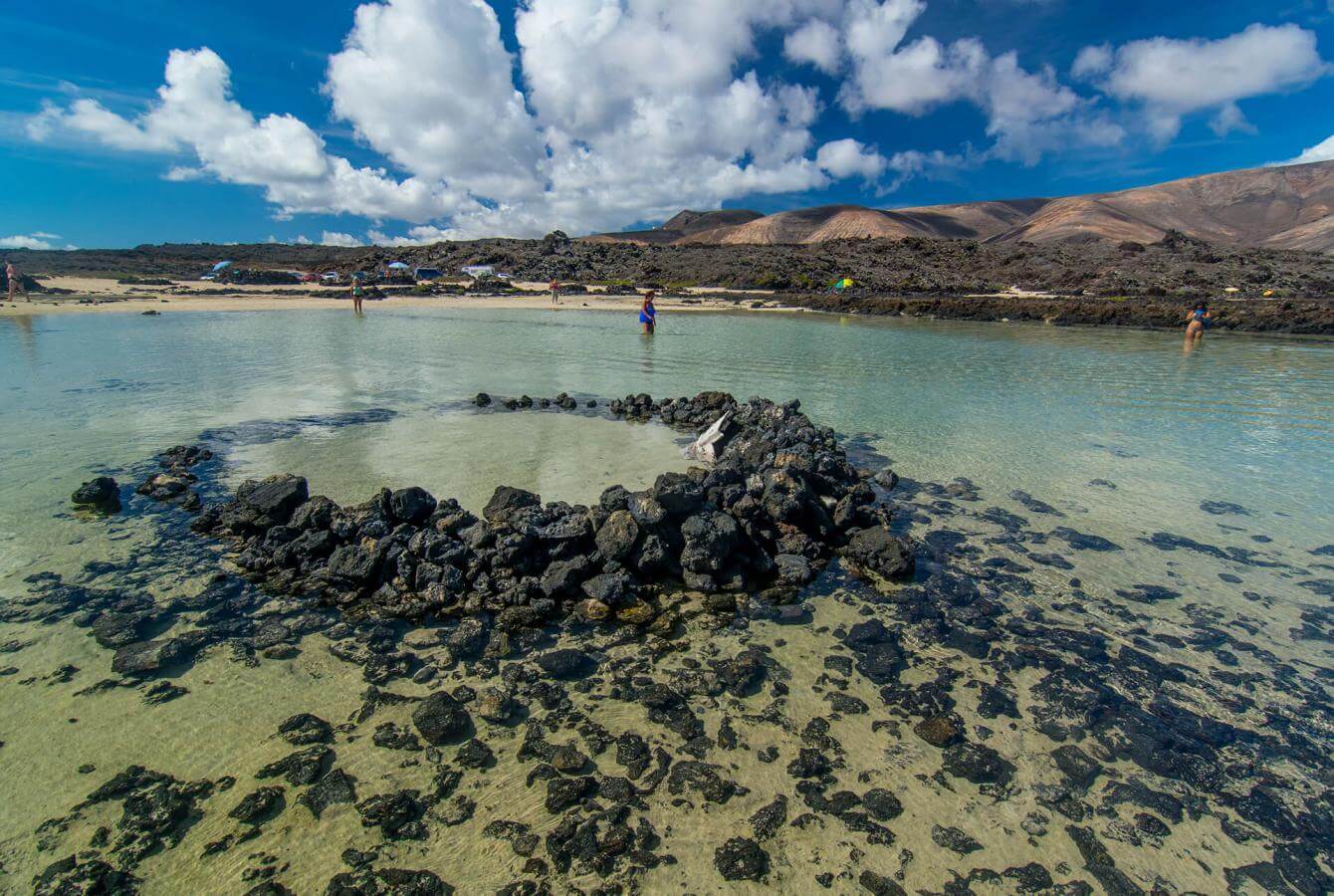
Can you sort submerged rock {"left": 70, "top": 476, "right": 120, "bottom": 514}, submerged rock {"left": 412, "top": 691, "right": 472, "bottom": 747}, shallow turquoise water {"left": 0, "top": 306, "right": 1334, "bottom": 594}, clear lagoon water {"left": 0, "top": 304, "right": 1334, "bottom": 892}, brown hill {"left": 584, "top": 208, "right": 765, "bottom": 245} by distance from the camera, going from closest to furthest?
clear lagoon water {"left": 0, "top": 304, "right": 1334, "bottom": 892} < submerged rock {"left": 412, "top": 691, "right": 472, "bottom": 747} < submerged rock {"left": 70, "top": 476, "right": 120, "bottom": 514} < shallow turquoise water {"left": 0, "top": 306, "right": 1334, "bottom": 594} < brown hill {"left": 584, "top": 208, "right": 765, "bottom": 245}

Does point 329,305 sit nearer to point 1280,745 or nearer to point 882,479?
point 882,479

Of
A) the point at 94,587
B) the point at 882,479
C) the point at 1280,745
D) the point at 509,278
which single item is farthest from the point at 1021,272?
the point at 94,587

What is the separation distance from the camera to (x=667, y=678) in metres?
5.56

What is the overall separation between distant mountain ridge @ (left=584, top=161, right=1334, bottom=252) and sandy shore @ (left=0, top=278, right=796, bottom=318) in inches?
2650

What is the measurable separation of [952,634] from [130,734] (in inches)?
301

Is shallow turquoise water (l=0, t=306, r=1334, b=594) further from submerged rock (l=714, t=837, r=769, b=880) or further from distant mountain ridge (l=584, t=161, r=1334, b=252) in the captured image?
distant mountain ridge (l=584, t=161, r=1334, b=252)

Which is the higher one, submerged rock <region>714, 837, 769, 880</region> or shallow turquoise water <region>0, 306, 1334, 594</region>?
shallow turquoise water <region>0, 306, 1334, 594</region>

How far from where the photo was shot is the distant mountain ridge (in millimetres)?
124125

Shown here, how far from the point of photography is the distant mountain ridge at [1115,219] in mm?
124125

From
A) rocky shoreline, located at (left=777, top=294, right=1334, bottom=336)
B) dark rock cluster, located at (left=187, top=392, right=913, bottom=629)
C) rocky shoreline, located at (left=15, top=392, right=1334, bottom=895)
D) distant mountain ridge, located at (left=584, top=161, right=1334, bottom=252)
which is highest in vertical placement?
distant mountain ridge, located at (left=584, top=161, right=1334, bottom=252)

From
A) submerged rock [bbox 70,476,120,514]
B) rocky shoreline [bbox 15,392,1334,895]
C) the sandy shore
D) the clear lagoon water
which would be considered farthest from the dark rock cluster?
the sandy shore

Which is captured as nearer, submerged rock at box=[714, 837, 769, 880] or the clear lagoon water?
submerged rock at box=[714, 837, 769, 880]

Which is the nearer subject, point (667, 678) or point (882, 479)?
point (667, 678)

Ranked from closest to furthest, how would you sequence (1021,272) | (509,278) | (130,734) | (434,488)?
(130,734)
(434,488)
(1021,272)
(509,278)
